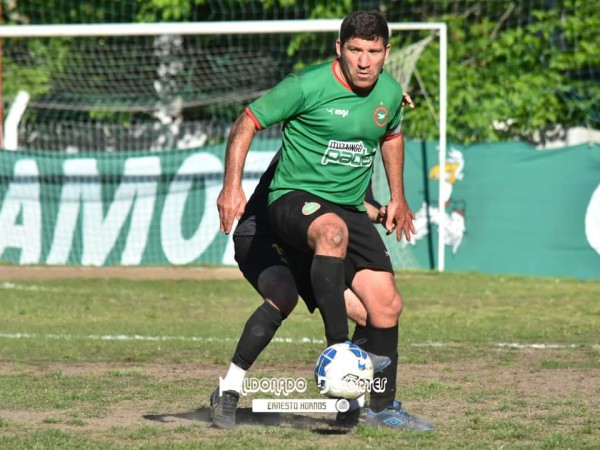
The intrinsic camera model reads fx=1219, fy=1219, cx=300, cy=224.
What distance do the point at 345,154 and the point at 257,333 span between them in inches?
42.2

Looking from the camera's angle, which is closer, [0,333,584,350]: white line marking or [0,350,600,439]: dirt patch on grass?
[0,350,600,439]: dirt patch on grass

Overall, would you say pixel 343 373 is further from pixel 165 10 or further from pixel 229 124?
pixel 165 10

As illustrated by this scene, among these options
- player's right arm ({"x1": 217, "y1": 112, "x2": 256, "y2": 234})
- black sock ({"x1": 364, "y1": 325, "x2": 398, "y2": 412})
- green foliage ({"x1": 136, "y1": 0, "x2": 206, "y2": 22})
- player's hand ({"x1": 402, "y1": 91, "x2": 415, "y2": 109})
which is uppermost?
green foliage ({"x1": 136, "y1": 0, "x2": 206, "y2": 22})

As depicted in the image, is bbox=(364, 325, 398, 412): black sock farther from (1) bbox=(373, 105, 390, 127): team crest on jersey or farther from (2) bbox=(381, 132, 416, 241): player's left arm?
(1) bbox=(373, 105, 390, 127): team crest on jersey

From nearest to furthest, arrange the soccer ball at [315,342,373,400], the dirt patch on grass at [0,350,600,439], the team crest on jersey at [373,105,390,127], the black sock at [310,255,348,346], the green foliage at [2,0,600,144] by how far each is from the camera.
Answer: the soccer ball at [315,342,373,400] < the black sock at [310,255,348,346] < the team crest on jersey at [373,105,390,127] < the dirt patch on grass at [0,350,600,439] < the green foliage at [2,0,600,144]

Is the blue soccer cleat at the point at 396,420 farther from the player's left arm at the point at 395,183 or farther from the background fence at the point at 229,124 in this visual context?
the background fence at the point at 229,124

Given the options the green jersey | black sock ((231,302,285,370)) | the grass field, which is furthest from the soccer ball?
the green jersey

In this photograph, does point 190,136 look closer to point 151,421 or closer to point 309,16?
point 309,16

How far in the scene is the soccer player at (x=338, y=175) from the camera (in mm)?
6227

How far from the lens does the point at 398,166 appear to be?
273 inches

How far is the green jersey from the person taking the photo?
251 inches

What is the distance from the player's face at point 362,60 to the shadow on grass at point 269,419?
1829mm

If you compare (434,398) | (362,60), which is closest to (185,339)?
(434,398)

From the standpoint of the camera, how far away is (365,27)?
636 cm
